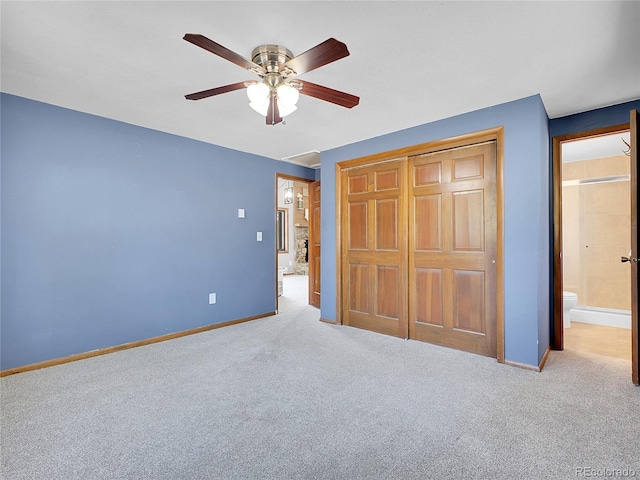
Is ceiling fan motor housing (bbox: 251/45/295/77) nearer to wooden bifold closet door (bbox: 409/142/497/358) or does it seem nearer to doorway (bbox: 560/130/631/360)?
wooden bifold closet door (bbox: 409/142/497/358)

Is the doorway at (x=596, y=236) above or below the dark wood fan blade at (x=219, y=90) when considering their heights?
below

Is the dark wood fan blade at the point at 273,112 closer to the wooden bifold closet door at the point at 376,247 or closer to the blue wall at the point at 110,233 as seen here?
the wooden bifold closet door at the point at 376,247

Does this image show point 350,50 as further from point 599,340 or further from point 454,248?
point 599,340

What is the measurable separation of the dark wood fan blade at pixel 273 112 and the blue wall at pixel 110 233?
197 cm

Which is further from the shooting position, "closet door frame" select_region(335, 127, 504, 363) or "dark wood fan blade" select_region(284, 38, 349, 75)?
"closet door frame" select_region(335, 127, 504, 363)

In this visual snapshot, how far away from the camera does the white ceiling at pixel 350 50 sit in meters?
1.70

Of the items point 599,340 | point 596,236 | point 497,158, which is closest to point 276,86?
point 497,158

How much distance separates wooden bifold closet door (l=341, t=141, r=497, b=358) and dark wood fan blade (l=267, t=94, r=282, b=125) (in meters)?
1.85

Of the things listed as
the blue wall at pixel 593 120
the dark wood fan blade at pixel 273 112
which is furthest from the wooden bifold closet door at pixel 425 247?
the dark wood fan blade at pixel 273 112

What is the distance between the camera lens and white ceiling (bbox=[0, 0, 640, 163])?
5.58ft

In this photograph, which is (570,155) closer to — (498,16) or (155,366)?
(498,16)

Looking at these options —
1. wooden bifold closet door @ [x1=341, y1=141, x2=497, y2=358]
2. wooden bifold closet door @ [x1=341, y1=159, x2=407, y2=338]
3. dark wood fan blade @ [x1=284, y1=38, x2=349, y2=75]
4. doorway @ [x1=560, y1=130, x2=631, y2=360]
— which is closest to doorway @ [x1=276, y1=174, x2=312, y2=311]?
wooden bifold closet door @ [x1=341, y1=159, x2=407, y2=338]

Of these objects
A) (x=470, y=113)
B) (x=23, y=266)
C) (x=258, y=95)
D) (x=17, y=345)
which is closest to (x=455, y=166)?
(x=470, y=113)

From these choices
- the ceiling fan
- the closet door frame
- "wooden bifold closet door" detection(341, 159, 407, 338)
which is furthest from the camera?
"wooden bifold closet door" detection(341, 159, 407, 338)
